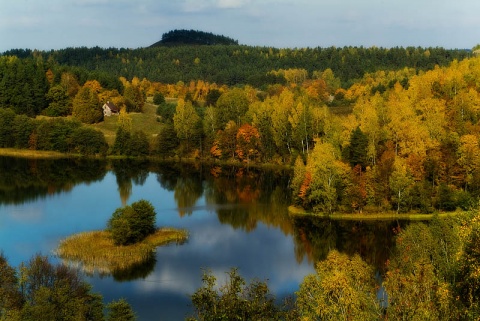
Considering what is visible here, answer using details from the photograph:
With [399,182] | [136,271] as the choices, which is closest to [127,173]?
[399,182]

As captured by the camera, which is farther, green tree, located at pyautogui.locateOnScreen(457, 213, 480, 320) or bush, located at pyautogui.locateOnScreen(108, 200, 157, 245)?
bush, located at pyautogui.locateOnScreen(108, 200, 157, 245)

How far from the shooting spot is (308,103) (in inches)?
3723

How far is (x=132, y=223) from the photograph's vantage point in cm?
4788

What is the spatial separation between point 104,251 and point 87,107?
237 feet

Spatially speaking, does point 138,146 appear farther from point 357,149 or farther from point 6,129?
point 357,149

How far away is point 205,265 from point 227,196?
88.5 ft

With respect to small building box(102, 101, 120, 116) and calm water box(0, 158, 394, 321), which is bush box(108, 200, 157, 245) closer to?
calm water box(0, 158, 394, 321)

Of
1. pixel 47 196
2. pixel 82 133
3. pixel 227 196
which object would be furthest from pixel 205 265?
pixel 82 133

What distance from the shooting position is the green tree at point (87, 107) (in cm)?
11181

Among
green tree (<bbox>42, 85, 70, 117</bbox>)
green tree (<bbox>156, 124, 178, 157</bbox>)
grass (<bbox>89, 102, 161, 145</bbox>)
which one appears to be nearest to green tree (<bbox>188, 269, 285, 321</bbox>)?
green tree (<bbox>156, 124, 178, 157</bbox>)

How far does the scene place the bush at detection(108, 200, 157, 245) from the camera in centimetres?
4638

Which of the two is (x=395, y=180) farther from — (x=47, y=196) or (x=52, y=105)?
(x=52, y=105)

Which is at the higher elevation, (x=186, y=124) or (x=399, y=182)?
(x=186, y=124)

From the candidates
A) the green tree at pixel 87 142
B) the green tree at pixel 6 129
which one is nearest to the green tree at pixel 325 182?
the green tree at pixel 87 142
